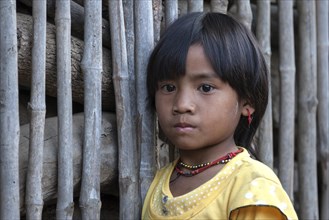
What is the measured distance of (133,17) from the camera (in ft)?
6.70

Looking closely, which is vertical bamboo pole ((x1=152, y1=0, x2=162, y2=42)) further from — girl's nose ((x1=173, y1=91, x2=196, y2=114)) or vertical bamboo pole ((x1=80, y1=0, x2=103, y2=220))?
girl's nose ((x1=173, y1=91, x2=196, y2=114))

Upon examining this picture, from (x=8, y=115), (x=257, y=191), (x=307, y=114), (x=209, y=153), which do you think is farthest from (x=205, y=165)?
(x=307, y=114)

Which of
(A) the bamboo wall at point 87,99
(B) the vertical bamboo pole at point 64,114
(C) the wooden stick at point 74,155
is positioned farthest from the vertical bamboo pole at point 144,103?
(B) the vertical bamboo pole at point 64,114

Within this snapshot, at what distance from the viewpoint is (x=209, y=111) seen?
1696mm

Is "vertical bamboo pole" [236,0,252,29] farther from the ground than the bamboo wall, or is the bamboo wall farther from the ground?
"vertical bamboo pole" [236,0,252,29]

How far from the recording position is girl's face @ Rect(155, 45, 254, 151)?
1.69 meters

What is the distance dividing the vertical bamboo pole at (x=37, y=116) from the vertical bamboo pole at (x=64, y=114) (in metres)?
0.06

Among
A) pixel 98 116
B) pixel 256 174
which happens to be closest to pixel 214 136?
pixel 256 174

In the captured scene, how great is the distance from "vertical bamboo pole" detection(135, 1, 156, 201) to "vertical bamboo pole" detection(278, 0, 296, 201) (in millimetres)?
719

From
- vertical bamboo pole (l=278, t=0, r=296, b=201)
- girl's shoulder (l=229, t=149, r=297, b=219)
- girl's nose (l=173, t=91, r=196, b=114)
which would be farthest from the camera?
vertical bamboo pole (l=278, t=0, r=296, b=201)

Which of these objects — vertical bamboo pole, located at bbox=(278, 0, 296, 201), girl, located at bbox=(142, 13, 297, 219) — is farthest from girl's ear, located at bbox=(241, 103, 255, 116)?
vertical bamboo pole, located at bbox=(278, 0, 296, 201)

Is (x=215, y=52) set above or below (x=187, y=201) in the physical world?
above

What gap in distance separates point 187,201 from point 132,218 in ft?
0.99

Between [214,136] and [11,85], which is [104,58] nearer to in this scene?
[11,85]
